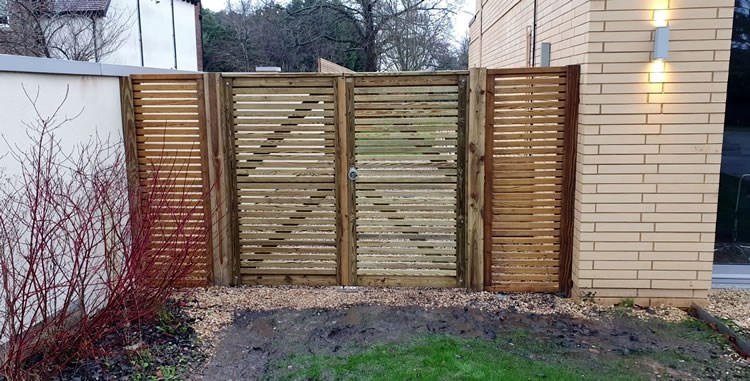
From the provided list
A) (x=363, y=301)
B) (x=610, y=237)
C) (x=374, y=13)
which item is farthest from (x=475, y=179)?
(x=374, y=13)

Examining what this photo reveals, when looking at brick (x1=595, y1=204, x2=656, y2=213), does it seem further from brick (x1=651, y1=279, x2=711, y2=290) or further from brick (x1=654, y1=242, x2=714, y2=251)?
brick (x1=651, y1=279, x2=711, y2=290)

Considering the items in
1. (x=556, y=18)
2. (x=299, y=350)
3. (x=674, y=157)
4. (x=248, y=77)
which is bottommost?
(x=299, y=350)

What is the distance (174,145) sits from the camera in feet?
15.7

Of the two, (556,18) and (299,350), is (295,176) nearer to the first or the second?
(299,350)

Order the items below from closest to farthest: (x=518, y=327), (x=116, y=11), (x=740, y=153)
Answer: (x=518, y=327)
(x=740, y=153)
(x=116, y=11)

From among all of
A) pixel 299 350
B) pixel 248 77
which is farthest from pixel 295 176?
pixel 299 350

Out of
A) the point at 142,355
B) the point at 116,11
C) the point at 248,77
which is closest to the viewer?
the point at 142,355

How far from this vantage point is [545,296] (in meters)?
4.70

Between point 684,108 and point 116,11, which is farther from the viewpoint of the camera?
point 116,11

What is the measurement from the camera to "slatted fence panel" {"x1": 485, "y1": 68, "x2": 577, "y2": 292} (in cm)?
448

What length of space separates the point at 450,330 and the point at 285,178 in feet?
6.19

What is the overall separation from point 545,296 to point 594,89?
5.75 feet

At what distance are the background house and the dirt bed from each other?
319 inches

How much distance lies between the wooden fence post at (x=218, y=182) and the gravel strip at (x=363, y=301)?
23 centimetres
